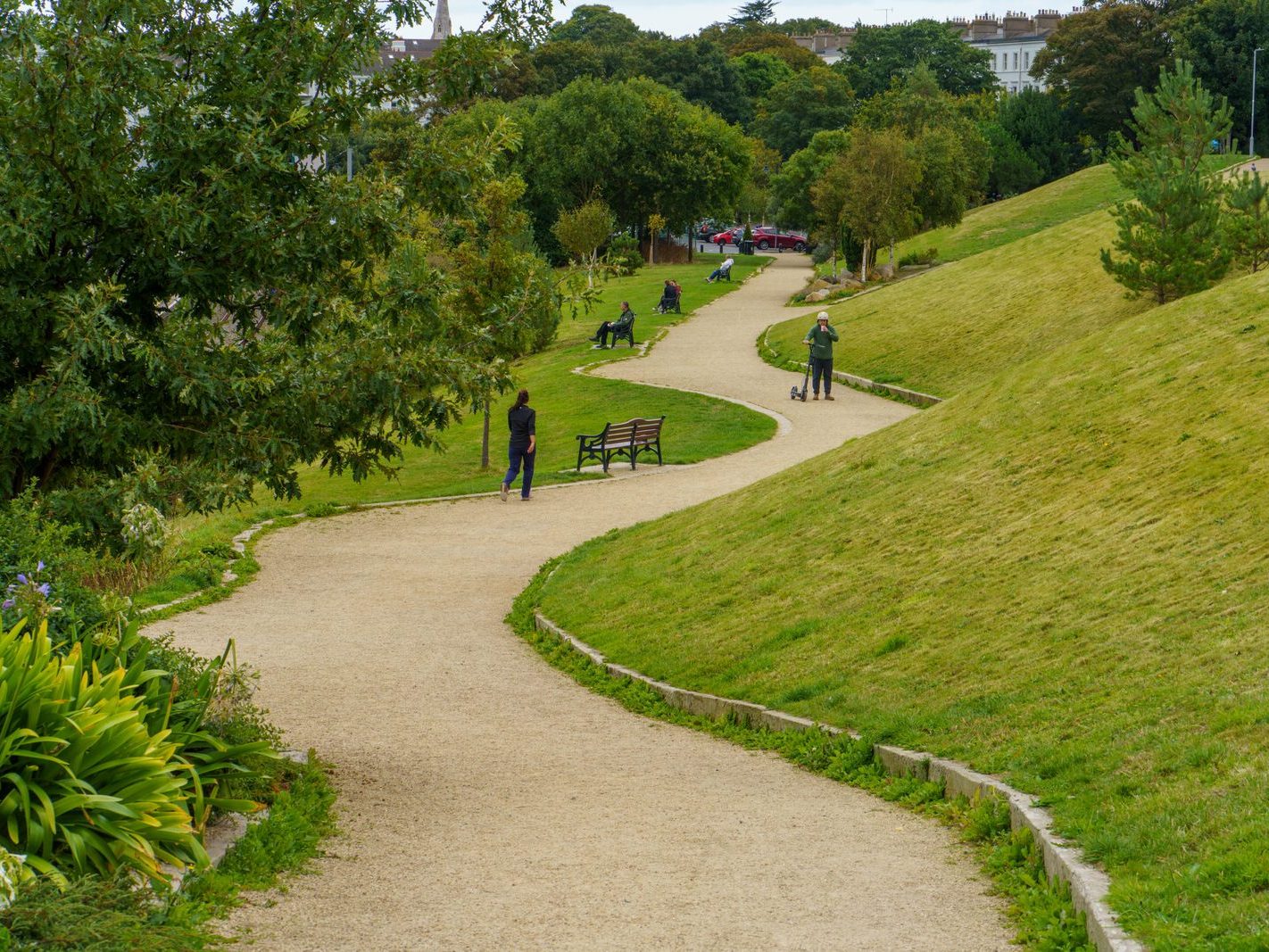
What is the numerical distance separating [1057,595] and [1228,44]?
248 ft

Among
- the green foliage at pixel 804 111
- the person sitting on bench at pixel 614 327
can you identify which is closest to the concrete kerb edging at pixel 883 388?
the person sitting on bench at pixel 614 327

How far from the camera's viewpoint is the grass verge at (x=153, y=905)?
5285 mm

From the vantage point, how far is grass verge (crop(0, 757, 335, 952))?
5.29 m

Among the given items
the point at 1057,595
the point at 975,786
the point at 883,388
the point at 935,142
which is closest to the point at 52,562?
the point at 975,786

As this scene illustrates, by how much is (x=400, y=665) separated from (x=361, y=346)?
16.8 feet

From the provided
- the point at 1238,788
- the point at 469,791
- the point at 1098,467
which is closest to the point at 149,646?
the point at 469,791

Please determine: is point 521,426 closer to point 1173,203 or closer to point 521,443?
point 521,443

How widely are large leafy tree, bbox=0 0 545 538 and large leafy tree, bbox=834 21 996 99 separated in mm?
99275

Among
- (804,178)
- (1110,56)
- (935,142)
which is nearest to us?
(935,142)

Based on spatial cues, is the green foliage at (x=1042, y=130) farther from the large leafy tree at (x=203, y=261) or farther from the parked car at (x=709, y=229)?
the large leafy tree at (x=203, y=261)

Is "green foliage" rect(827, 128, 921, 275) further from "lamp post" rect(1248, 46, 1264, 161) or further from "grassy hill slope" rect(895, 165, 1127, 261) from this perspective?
"lamp post" rect(1248, 46, 1264, 161)

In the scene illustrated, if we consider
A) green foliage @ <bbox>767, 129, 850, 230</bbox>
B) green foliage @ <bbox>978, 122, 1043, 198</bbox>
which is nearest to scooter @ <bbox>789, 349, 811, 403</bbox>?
green foliage @ <bbox>767, 129, 850, 230</bbox>

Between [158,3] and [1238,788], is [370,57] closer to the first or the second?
[158,3]

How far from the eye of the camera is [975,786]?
809cm
